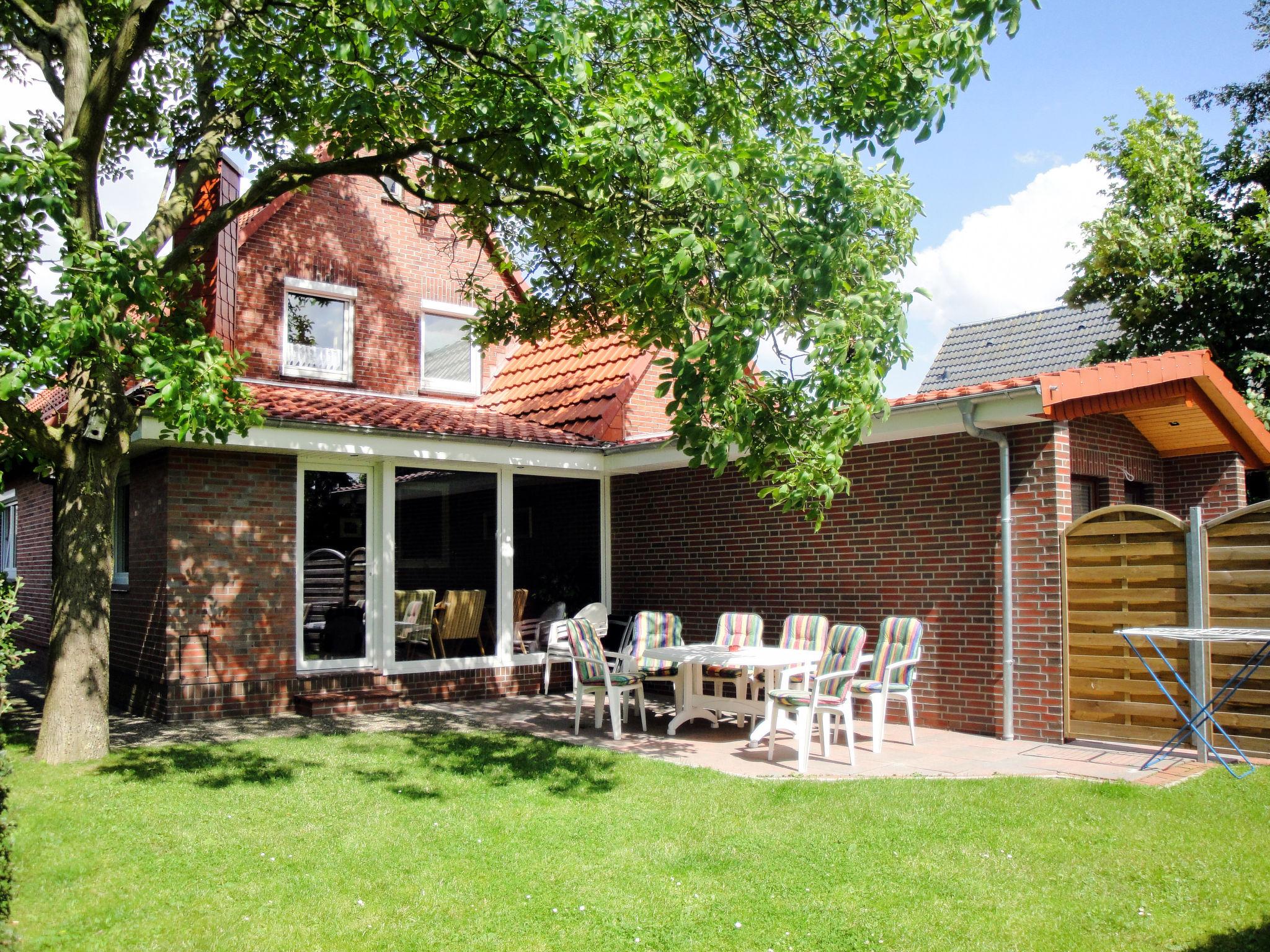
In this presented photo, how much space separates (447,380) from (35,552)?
26.3 ft

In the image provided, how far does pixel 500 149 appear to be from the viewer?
862 cm

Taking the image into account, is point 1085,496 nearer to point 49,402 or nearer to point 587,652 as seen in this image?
point 587,652

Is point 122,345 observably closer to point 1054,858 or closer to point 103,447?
point 103,447

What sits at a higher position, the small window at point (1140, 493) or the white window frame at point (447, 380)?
the white window frame at point (447, 380)

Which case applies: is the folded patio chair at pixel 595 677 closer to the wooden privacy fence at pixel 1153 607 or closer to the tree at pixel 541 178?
the tree at pixel 541 178

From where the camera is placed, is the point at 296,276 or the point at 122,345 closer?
the point at 122,345

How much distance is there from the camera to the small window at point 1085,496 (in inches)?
399

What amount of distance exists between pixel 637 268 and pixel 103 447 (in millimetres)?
4668

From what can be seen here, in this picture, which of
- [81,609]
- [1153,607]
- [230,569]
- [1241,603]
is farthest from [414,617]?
[1241,603]

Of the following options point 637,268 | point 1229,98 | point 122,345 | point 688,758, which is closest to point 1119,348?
point 1229,98

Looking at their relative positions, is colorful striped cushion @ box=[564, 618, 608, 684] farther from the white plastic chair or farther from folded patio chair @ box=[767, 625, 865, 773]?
the white plastic chair

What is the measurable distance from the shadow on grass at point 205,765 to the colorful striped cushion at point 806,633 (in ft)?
14.8

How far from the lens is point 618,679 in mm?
9398

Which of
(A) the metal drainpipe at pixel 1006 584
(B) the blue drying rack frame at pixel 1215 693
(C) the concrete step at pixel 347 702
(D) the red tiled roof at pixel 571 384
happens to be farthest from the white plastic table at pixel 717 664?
(D) the red tiled roof at pixel 571 384
